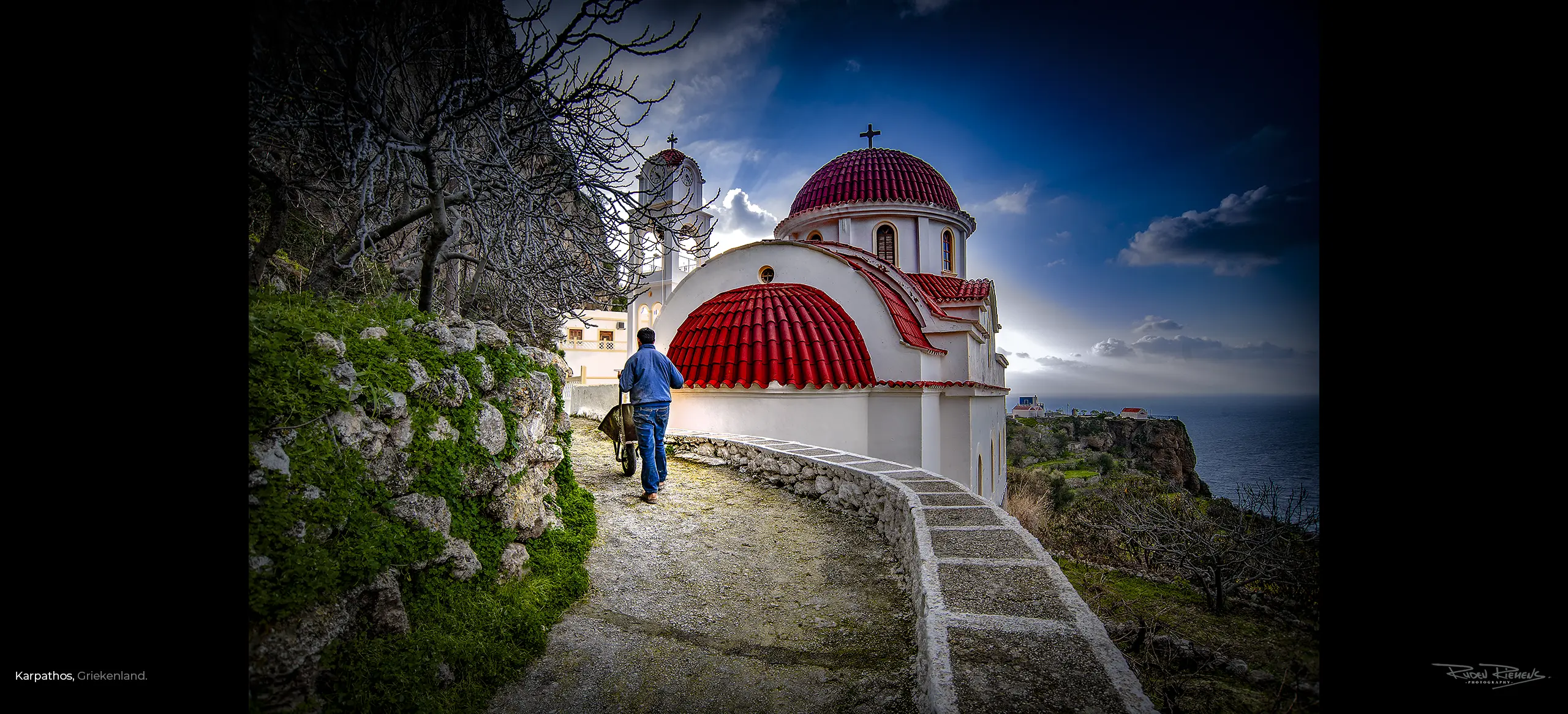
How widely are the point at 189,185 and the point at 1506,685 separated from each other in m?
3.36

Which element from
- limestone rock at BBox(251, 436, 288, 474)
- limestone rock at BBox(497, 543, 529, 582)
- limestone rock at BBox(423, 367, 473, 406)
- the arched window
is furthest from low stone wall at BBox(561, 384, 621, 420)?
limestone rock at BBox(251, 436, 288, 474)

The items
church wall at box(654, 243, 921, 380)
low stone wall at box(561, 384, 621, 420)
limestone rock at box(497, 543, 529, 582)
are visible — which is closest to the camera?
limestone rock at box(497, 543, 529, 582)

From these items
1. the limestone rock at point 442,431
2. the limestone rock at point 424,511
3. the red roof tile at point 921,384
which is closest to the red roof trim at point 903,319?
the red roof tile at point 921,384

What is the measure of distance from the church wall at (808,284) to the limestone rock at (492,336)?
7.01 meters

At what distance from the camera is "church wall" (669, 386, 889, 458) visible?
316 inches

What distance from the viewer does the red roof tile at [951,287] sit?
13.1 m

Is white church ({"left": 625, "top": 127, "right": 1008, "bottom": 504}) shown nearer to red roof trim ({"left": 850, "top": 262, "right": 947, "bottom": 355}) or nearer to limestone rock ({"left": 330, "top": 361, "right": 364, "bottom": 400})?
red roof trim ({"left": 850, "top": 262, "right": 947, "bottom": 355})

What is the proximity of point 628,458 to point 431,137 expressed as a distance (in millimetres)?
4186

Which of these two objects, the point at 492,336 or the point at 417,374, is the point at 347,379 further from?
the point at 492,336

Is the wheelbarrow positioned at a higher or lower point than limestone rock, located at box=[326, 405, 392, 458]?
lower

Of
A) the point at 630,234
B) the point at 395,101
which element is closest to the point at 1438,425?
the point at 630,234

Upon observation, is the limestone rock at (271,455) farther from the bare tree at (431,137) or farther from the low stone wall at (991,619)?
the low stone wall at (991,619)

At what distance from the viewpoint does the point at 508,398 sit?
10.2ft

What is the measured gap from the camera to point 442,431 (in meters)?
2.55
